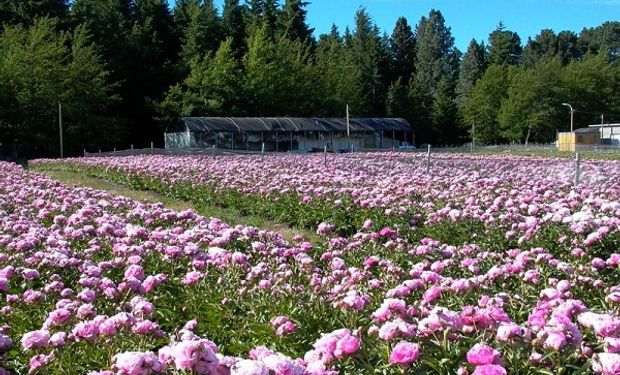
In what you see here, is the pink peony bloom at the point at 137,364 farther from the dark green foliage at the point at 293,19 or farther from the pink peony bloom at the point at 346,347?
the dark green foliage at the point at 293,19

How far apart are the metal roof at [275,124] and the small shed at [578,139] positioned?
13.7 metres

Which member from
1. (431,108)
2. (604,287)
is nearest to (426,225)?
(604,287)

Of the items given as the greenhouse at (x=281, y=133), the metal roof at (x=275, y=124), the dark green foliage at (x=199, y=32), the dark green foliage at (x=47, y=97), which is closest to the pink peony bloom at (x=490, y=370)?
the greenhouse at (x=281, y=133)

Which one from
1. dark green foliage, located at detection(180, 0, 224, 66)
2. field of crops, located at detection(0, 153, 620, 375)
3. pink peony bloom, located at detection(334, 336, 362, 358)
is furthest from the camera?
dark green foliage, located at detection(180, 0, 224, 66)

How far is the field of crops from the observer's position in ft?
8.32

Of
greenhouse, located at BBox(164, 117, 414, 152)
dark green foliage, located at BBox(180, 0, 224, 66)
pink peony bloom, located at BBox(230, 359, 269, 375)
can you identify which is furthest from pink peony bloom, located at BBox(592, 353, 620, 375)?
dark green foliage, located at BBox(180, 0, 224, 66)

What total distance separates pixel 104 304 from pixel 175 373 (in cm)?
196

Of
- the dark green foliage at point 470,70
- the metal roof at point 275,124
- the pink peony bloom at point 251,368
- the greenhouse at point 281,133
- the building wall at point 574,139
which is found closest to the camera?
the pink peony bloom at point 251,368

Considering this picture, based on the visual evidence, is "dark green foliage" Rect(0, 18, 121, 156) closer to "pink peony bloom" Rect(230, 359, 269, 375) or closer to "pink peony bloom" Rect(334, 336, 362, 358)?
"pink peony bloom" Rect(334, 336, 362, 358)

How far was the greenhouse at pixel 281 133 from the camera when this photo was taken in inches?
2007

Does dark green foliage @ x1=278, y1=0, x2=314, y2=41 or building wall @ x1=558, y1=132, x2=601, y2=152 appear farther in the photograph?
dark green foliage @ x1=278, y1=0, x2=314, y2=41

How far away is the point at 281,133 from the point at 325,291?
5135cm

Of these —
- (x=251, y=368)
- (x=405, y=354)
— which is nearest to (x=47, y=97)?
(x=405, y=354)

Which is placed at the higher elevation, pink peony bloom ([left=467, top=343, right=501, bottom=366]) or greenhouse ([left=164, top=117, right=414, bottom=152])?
greenhouse ([left=164, top=117, right=414, bottom=152])
